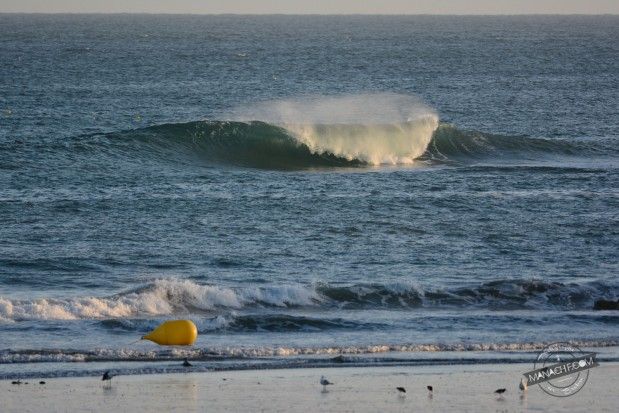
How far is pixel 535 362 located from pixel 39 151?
24.3 m

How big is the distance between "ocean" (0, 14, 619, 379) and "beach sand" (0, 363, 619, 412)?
Answer: 77 cm

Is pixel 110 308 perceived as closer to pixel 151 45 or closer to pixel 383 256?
pixel 383 256

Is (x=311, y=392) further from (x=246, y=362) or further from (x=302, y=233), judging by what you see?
(x=302, y=233)

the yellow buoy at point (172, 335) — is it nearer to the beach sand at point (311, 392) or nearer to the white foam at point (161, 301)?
the beach sand at point (311, 392)

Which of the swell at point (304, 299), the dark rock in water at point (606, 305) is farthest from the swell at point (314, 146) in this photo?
the dark rock in water at point (606, 305)

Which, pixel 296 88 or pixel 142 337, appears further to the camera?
pixel 296 88

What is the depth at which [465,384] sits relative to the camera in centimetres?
1625

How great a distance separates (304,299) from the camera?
22641 mm

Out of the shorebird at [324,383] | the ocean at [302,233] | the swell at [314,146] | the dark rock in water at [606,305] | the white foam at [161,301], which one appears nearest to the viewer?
the shorebird at [324,383]

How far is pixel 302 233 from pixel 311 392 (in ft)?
42.8

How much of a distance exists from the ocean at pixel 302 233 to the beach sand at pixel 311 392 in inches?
30.4

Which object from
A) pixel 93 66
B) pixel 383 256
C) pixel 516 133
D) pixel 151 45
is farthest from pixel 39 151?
pixel 151 45

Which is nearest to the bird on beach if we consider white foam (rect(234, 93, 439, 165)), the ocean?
the ocean

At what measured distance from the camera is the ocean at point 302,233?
19.8 m
